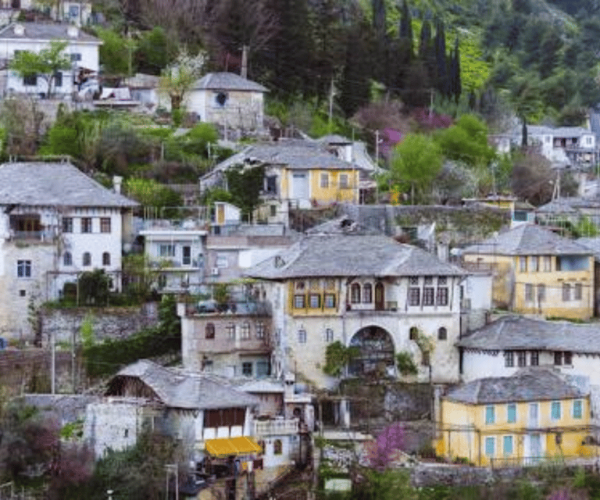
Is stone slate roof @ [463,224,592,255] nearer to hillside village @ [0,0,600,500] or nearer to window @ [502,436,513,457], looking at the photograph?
hillside village @ [0,0,600,500]

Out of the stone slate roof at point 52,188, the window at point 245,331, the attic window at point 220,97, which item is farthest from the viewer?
the attic window at point 220,97

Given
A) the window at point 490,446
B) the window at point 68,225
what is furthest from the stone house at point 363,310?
the window at point 68,225

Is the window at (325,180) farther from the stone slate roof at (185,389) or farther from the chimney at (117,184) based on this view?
the stone slate roof at (185,389)

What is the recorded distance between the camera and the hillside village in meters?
54.0

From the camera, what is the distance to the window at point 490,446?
2235 inches

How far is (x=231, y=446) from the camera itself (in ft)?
176

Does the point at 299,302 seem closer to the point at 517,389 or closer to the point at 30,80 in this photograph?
the point at 517,389

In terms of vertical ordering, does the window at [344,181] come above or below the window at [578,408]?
above

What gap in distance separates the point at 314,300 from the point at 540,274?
9778mm

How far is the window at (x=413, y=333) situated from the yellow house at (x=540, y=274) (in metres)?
5.41

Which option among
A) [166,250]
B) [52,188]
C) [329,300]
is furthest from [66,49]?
[329,300]

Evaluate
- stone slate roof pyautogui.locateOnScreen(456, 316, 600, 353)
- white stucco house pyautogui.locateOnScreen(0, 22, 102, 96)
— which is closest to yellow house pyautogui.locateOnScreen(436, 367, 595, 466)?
stone slate roof pyautogui.locateOnScreen(456, 316, 600, 353)

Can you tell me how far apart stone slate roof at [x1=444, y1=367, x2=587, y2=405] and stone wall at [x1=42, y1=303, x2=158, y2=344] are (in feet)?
35.8

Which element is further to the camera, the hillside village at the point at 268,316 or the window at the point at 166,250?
the window at the point at 166,250
